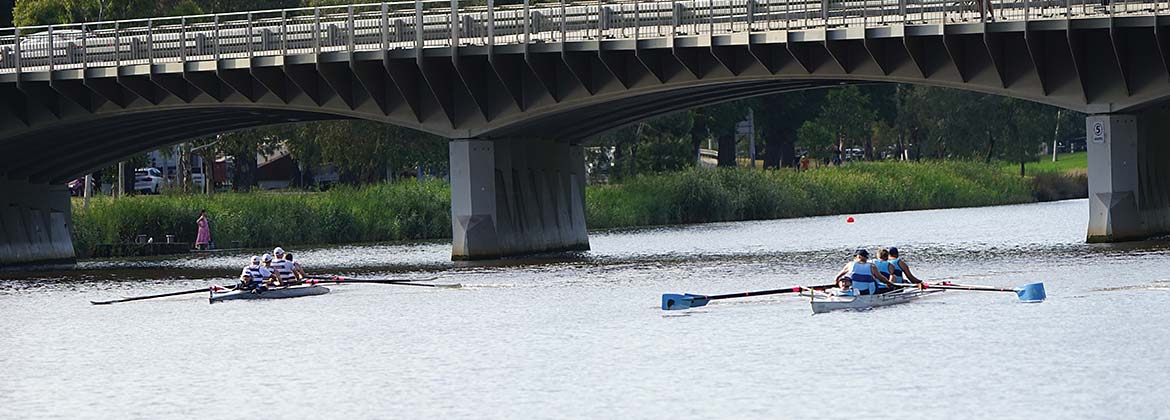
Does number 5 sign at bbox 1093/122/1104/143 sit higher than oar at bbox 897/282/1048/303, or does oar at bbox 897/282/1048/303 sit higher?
number 5 sign at bbox 1093/122/1104/143

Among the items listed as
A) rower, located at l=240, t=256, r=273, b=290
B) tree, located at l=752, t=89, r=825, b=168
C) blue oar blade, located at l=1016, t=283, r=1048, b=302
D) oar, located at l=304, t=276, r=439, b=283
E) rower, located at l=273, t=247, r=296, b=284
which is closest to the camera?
blue oar blade, located at l=1016, t=283, r=1048, b=302

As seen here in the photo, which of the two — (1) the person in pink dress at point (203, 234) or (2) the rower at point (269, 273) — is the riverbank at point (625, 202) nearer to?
(1) the person in pink dress at point (203, 234)

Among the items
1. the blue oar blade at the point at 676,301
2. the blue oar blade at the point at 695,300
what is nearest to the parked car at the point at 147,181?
the blue oar blade at the point at 676,301

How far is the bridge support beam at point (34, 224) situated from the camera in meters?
73.7

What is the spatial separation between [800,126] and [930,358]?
102755mm

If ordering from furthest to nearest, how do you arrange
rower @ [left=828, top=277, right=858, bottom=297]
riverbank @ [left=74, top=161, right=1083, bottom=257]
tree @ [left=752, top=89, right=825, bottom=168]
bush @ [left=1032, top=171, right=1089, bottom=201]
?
tree @ [left=752, top=89, right=825, bottom=168], bush @ [left=1032, top=171, right=1089, bottom=201], riverbank @ [left=74, top=161, right=1083, bottom=257], rower @ [left=828, top=277, right=858, bottom=297]

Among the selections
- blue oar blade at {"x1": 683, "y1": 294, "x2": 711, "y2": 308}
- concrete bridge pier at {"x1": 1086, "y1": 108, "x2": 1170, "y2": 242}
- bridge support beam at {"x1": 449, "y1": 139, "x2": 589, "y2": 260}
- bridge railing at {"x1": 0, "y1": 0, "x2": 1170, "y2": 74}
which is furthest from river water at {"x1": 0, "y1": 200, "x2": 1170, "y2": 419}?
bridge railing at {"x1": 0, "y1": 0, "x2": 1170, "y2": 74}

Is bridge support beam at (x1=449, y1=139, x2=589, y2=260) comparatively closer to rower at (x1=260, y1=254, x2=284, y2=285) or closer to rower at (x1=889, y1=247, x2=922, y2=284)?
rower at (x1=260, y1=254, x2=284, y2=285)

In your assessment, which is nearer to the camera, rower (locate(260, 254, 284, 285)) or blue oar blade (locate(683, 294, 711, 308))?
blue oar blade (locate(683, 294, 711, 308))

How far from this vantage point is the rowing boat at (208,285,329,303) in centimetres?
5169

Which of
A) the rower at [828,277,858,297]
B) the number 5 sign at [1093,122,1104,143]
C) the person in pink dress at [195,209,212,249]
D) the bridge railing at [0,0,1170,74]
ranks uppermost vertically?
the bridge railing at [0,0,1170,74]

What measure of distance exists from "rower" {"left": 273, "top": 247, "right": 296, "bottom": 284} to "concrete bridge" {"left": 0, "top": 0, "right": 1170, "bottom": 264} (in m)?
10.0

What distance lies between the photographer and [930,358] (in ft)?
119

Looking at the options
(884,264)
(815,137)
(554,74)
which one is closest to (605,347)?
(884,264)
